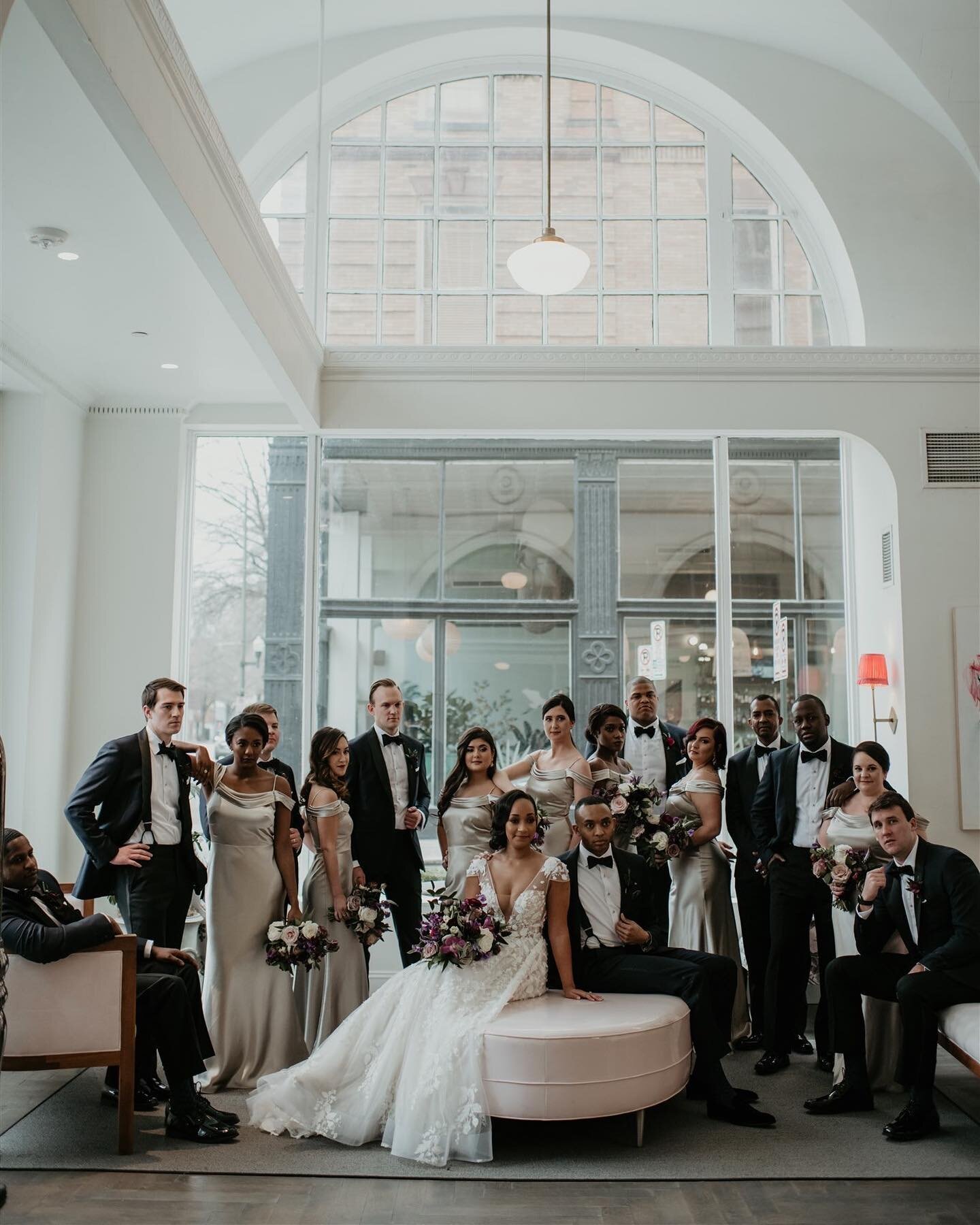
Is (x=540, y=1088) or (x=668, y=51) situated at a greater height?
(x=668, y=51)

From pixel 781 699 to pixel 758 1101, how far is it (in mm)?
2893

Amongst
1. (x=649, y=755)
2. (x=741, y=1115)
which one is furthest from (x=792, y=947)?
(x=649, y=755)

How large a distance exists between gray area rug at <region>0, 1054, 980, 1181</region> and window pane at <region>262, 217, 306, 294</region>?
5254 mm

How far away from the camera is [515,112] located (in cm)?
759

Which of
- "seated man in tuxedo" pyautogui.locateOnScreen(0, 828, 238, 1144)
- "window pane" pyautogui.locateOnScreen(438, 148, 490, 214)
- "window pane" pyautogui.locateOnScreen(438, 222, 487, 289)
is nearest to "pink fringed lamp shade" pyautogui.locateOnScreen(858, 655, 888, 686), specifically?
"window pane" pyautogui.locateOnScreen(438, 222, 487, 289)

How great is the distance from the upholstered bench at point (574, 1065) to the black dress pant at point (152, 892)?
164cm

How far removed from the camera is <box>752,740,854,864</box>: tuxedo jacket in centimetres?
552

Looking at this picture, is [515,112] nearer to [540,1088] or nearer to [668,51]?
[668,51]

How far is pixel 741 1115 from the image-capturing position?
14.6 ft

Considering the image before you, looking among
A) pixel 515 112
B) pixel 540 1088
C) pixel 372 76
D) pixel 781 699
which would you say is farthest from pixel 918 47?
pixel 540 1088

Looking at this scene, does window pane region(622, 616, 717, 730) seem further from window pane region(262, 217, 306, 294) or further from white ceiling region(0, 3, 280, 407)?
window pane region(262, 217, 306, 294)

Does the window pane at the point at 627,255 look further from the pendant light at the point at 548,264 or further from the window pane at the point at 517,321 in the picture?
the pendant light at the point at 548,264

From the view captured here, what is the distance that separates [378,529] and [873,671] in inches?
131

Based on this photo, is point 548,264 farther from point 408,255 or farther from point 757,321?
point 757,321
